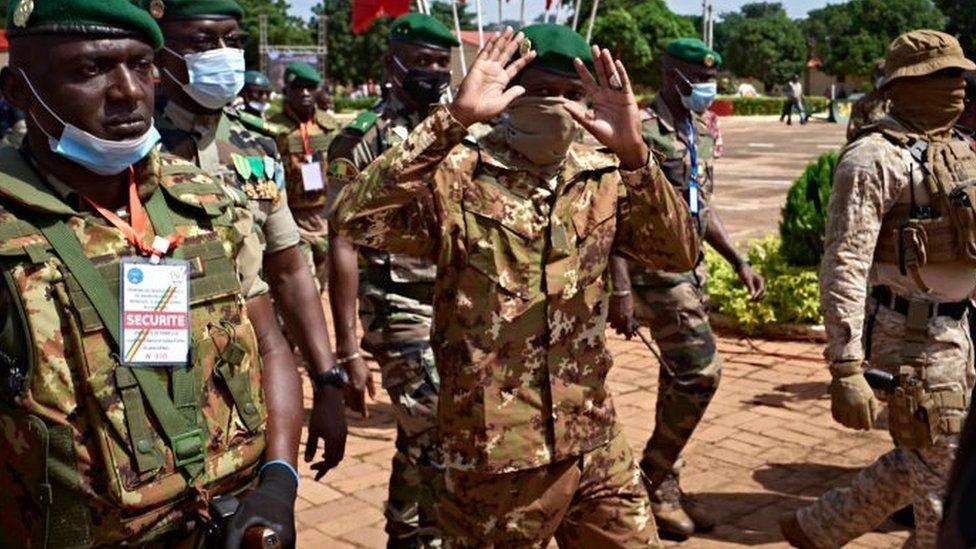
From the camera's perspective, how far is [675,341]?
4.85 m

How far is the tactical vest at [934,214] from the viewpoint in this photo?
3619 millimetres

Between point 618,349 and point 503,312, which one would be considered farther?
point 618,349

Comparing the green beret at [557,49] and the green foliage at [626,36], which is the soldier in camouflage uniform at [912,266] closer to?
the green beret at [557,49]

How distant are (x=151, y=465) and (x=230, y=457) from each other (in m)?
0.22

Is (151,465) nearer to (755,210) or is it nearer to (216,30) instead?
(216,30)

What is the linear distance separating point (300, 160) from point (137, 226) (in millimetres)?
6213

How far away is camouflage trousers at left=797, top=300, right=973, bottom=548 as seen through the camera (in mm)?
3635

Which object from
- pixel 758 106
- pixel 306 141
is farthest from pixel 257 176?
pixel 758 106

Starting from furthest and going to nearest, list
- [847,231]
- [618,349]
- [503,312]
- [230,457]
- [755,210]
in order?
[755,210], [618,349], [847,231], [503,312], [230,457]

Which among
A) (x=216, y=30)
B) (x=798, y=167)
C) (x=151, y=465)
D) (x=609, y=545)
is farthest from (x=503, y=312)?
(x=798, y=167)

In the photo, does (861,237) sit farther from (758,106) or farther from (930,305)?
(758,106)

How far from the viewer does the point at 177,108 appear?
3848 mm

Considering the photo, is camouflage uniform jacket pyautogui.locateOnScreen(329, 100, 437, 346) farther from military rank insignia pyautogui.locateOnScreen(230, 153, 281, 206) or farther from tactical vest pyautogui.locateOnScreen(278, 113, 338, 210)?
tactical vest pyautogui.locateOnScreen(278, 113, 338, 210)

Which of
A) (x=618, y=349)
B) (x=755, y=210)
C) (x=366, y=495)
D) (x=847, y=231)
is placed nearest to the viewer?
(x=847, y=231)
